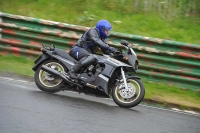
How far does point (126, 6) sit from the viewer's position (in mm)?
12219

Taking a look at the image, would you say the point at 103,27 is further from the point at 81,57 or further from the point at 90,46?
the point at 81,57

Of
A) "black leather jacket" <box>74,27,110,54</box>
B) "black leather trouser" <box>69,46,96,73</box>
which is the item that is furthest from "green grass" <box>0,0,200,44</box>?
"black leather trouser" <box>69,46,96,73</box>

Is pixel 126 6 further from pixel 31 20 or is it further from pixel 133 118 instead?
pixel 133 118

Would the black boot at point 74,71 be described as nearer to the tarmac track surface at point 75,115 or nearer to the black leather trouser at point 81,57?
the black leather trouser at point 81,57

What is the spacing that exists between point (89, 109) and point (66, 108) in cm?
42

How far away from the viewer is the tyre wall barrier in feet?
31.3

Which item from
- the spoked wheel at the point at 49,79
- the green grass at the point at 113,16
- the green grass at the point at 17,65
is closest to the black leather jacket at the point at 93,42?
the spoked wheel at the point at 49,79

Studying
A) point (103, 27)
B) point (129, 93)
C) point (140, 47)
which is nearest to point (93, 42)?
point (103, 27)

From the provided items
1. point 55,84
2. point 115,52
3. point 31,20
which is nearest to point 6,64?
point 31,20

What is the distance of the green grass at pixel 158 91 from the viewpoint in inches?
343

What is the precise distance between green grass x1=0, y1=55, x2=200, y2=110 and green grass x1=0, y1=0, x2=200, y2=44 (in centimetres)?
187

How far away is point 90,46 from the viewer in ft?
27.5

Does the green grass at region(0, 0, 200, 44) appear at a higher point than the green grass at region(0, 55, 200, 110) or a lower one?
higher

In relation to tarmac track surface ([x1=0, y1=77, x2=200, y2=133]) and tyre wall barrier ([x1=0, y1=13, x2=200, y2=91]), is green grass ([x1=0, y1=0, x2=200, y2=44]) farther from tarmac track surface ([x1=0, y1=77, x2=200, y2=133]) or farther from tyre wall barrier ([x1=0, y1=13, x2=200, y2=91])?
tarmac track surface ([x1=0, y1=77, x2=200, y2=133])
